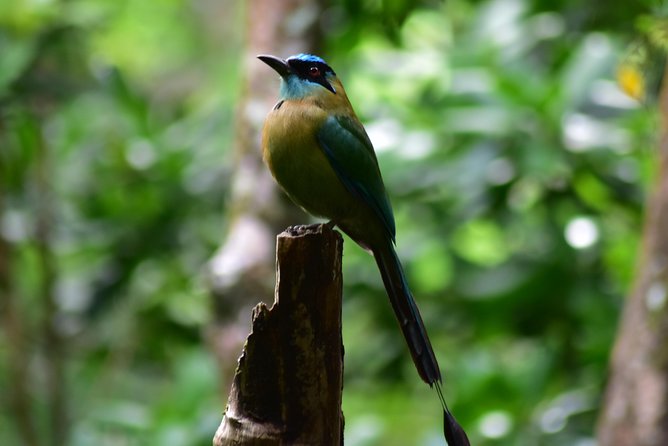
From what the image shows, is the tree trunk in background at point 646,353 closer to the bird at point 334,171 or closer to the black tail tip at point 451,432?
the bird at point 334,171

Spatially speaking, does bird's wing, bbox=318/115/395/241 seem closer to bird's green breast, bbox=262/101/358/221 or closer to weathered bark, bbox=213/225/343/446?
bird's green breast, bbox=262/101/358/221

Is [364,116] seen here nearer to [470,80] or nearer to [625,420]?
[470,80]

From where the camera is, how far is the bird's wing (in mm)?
2959

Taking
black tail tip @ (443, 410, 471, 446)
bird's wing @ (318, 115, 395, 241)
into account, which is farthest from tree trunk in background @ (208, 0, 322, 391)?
black tail tip @ (443, 410, 471, 446)

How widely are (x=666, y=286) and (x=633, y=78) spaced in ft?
2.67

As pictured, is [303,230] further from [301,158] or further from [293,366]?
[301,158]

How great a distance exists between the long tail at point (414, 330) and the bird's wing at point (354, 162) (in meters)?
0.09

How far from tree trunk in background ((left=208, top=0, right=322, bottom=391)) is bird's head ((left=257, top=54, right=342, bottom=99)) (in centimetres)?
90

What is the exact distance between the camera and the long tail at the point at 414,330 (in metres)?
2.42

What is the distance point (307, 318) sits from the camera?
7.34 feet

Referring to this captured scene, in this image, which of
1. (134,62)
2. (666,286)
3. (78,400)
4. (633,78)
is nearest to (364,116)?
(633,78)

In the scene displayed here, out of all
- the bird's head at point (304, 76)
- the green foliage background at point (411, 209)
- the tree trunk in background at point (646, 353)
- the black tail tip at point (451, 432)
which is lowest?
the black tail tip at point (451, 432)

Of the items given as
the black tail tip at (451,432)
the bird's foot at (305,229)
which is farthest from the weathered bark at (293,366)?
the black tail tip at (451,432)

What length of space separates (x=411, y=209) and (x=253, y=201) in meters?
1.30
